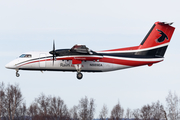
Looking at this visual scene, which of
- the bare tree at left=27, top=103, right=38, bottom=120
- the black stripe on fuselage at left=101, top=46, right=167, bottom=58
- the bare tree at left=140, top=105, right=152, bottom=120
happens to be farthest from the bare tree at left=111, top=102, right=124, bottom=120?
the black stripe on fuselage at left=101, top=46, right=167, bottom=58

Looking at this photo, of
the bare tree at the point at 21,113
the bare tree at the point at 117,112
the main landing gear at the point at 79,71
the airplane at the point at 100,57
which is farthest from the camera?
the bare tree at the point at 117,112

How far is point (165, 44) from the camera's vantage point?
136 feet

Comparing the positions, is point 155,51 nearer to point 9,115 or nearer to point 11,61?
point 11,61

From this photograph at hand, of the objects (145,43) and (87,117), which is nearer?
(145,43)

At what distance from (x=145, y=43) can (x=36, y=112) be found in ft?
94.2

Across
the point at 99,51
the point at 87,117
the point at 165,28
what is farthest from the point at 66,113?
the point at 165,28

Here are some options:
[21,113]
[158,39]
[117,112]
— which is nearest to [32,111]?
[21,113]

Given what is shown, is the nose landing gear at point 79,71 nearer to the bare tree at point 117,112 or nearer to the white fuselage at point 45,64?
the white fuselage at point 45,64

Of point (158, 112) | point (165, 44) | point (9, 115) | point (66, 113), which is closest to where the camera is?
point (165, 44)

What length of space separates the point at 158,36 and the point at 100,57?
318 inches

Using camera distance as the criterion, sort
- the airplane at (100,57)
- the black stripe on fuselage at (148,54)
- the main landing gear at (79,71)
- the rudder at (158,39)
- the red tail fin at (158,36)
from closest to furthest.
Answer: the airplane at (100,57)
the main landing gear at (79,71)
the black stripe on fuselage at (148,54)
the rudder at (158,39)
the red tail fin at (158,36)

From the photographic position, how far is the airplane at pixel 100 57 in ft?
125

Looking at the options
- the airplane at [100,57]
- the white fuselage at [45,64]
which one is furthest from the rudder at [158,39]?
the white fuselage at [45,64]

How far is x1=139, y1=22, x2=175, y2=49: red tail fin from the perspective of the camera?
41062 mm
